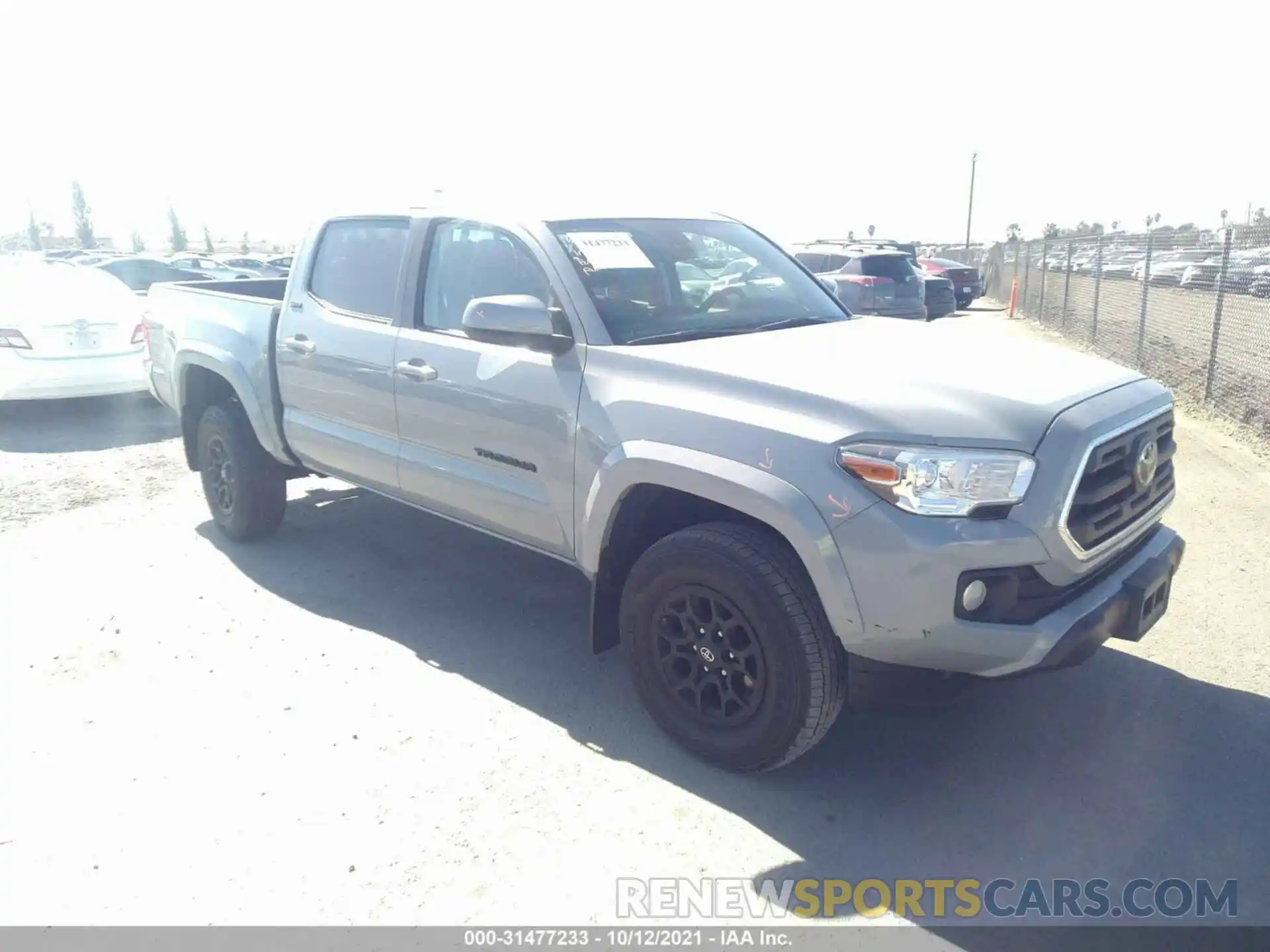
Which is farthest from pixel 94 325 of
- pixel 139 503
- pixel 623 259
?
pixel 623 259

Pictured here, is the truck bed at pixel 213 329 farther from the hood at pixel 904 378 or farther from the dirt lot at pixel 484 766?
the hood at pixel 904 378

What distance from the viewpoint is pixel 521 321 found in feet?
11.7

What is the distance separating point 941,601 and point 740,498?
0.68 meters

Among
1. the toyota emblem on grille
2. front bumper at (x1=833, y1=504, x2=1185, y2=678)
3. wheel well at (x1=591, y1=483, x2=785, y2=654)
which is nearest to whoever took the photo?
front bumper at (x1=833, y1=504, x2=1185, y2=678)

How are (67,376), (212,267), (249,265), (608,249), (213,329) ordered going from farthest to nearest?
(249,265) → (212,267) → (67,376) → (213,329) → (608,249)

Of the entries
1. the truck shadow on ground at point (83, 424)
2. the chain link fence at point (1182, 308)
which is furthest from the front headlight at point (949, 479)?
the truck shadow on ground at point (83, 424)

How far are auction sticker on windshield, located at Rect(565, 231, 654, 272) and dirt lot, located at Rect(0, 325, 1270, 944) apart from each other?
1.72 meters

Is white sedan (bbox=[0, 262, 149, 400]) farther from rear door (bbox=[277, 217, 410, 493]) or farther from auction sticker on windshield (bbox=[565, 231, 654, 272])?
auction sticker on windshield (bbox=[565, 231, 654, 272])

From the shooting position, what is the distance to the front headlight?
9.15ft

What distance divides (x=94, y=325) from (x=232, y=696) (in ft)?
21.1

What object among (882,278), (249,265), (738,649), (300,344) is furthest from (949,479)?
(249,265)

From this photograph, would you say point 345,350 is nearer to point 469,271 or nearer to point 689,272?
point 469,271

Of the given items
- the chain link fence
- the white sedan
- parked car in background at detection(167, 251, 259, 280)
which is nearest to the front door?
the white sedan

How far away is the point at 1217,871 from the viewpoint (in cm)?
283
